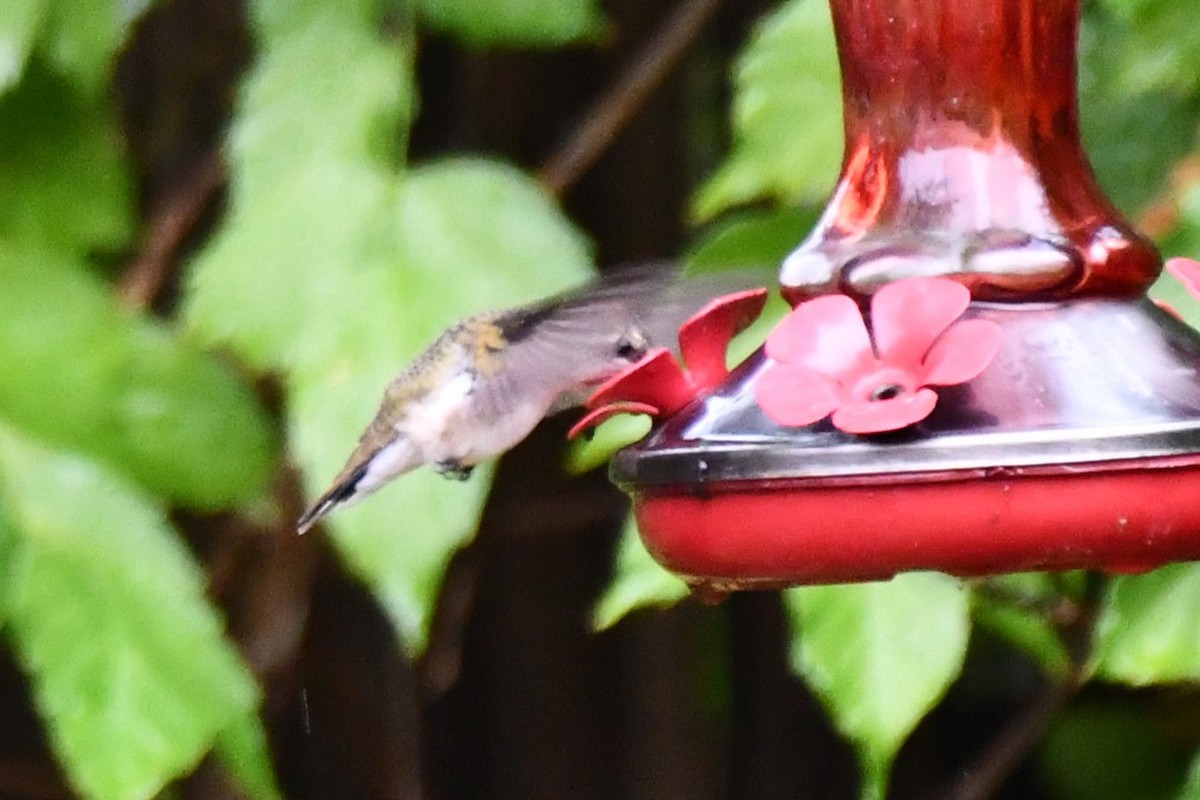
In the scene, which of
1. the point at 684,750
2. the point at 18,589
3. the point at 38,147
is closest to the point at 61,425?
the point at 18,589

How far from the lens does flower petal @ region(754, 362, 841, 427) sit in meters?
0.74

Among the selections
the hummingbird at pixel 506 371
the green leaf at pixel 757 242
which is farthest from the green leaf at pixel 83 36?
the green leaf at pixel 757 242

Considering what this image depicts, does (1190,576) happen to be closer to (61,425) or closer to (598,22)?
(598,22)

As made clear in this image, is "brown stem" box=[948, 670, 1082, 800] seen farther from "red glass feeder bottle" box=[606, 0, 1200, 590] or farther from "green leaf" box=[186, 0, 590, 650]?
"red glass feeder bottle" box=[606, 0, 1200, 590]

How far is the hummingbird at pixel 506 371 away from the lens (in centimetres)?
114

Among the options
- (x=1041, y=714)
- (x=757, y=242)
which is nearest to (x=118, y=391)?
(x=757, y=242)

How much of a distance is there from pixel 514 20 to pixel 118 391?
437mm

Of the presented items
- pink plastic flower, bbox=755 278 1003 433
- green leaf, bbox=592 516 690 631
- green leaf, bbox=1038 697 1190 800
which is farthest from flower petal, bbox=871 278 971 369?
green leaf, bbox=1038 697 1190 800

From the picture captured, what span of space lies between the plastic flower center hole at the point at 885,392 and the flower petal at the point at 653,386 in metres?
0.14

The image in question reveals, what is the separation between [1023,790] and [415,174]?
147cm

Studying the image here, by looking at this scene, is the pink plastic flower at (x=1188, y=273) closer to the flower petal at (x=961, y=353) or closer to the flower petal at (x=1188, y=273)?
the flower petal at (x=1188, y=273)

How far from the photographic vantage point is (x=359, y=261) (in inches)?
49.4

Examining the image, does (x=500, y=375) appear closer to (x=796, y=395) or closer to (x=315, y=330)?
(x=315, y=330)

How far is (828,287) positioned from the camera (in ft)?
2.91
